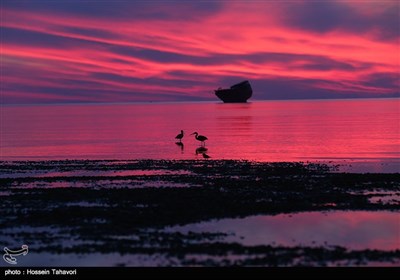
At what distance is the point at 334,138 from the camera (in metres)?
63.8

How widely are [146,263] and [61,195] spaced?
457 inches

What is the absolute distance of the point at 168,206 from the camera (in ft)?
79.5

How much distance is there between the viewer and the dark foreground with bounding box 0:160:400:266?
17484mm

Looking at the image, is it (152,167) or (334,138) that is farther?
(334,138)

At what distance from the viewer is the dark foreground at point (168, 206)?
57.4 ft

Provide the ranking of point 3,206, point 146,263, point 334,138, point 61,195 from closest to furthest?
point 146,263, point 3,206, point 61,195, point 334,138

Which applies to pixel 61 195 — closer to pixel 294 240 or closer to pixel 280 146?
pixel 294 240

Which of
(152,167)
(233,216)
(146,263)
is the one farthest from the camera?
(152,167)
